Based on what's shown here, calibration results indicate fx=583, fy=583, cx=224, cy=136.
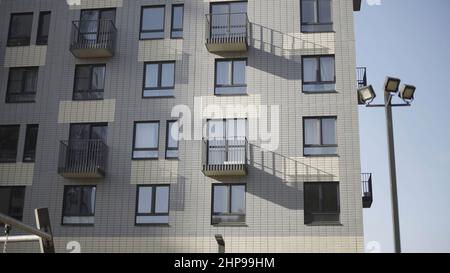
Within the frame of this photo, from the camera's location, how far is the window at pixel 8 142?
2472 centimetres

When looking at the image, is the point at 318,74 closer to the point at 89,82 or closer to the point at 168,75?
the point at 168,75

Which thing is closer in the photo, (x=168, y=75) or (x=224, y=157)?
(x=224, y=157)

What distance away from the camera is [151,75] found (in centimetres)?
2477

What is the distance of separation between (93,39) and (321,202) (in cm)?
1189

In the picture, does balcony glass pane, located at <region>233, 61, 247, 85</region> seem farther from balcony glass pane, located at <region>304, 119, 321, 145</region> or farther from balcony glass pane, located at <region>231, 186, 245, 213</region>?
balcony glass pane, located at <region>231, 186, 245, 213</region>

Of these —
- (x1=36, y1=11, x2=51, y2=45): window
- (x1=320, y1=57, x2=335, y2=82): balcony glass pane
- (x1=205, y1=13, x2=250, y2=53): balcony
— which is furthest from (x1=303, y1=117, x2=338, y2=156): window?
(x1=36, y1=11, x2=51, y2=45): window

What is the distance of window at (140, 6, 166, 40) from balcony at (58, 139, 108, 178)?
5.17m

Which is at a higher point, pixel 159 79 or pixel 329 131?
pixel 159 79

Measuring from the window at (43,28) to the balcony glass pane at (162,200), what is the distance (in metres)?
8.78

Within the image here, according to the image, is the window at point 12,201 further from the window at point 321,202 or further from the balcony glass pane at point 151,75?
the window at point 321,202

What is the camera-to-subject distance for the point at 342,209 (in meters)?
21.9

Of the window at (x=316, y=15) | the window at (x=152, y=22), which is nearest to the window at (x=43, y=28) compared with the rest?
the window at (x=152, y=22)

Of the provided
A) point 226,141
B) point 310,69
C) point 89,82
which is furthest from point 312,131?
point 89,82
